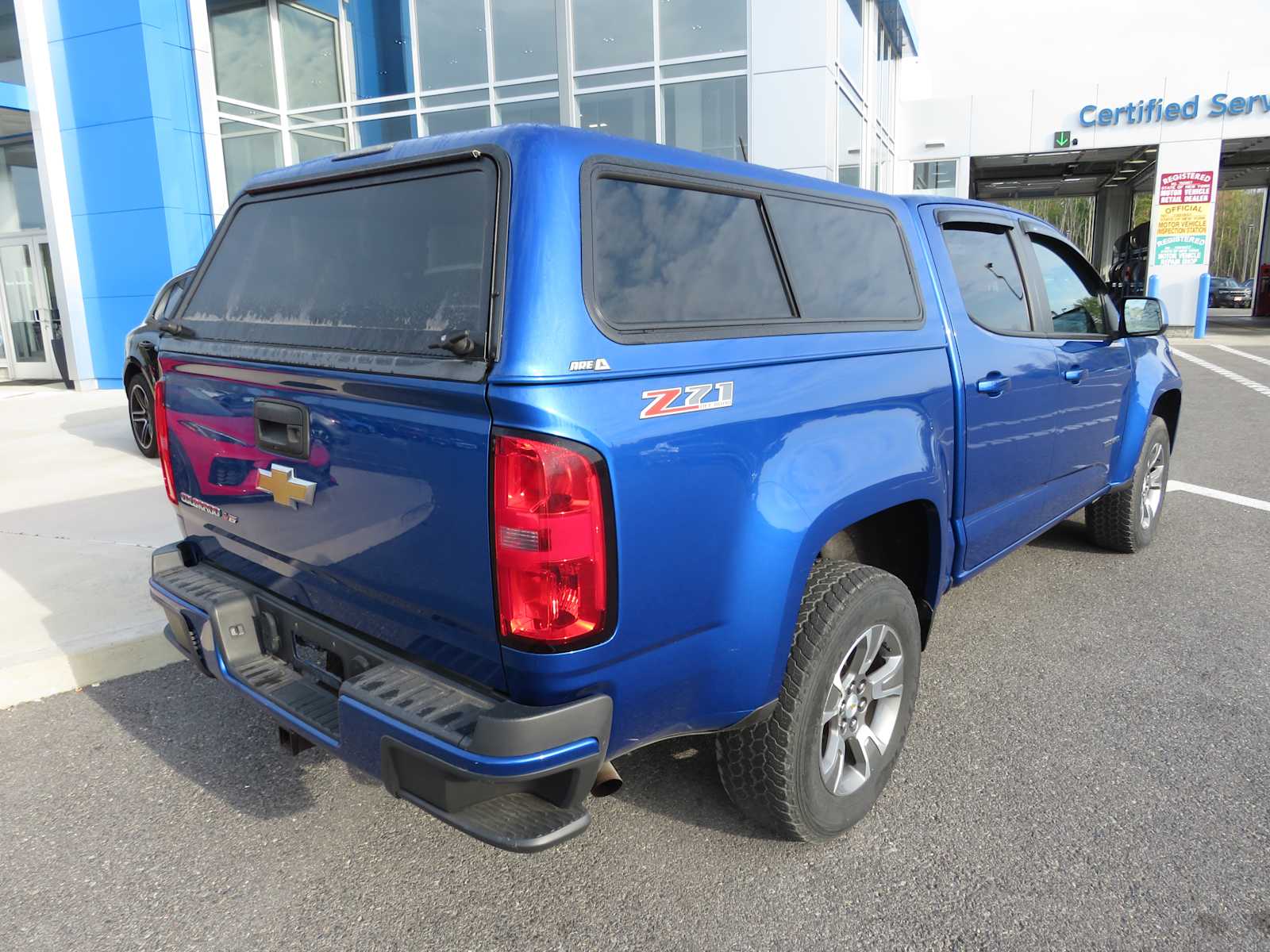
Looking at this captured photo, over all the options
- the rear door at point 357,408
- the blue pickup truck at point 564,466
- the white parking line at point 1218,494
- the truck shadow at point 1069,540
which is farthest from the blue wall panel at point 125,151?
the white parking line at point 1218,494

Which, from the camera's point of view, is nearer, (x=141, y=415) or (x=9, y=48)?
(x=141, y=415)

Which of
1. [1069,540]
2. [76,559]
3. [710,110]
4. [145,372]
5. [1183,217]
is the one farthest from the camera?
[1183,217]

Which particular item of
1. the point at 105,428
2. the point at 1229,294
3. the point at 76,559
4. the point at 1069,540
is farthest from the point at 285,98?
the point at 1229,294

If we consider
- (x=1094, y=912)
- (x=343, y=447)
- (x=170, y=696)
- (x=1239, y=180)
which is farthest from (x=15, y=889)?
(x=1239, y=180)

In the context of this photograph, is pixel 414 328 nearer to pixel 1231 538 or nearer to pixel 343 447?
pixel 343 447

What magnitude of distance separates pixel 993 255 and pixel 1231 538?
3048 millimetres

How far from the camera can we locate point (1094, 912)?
242 cm

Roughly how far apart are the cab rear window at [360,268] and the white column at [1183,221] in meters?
23.6

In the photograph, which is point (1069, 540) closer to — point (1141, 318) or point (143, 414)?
point (1141, 318)

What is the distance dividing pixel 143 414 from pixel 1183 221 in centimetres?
2267

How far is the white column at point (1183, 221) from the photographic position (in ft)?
71.3

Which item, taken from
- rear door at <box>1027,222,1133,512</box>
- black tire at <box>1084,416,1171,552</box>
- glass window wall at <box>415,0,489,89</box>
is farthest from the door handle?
glass window wall at <box>415,0,489,89</box>

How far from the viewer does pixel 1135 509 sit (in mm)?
5148

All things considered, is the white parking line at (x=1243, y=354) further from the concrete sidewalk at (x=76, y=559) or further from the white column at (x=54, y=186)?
the white column at (x=54, y=186)
